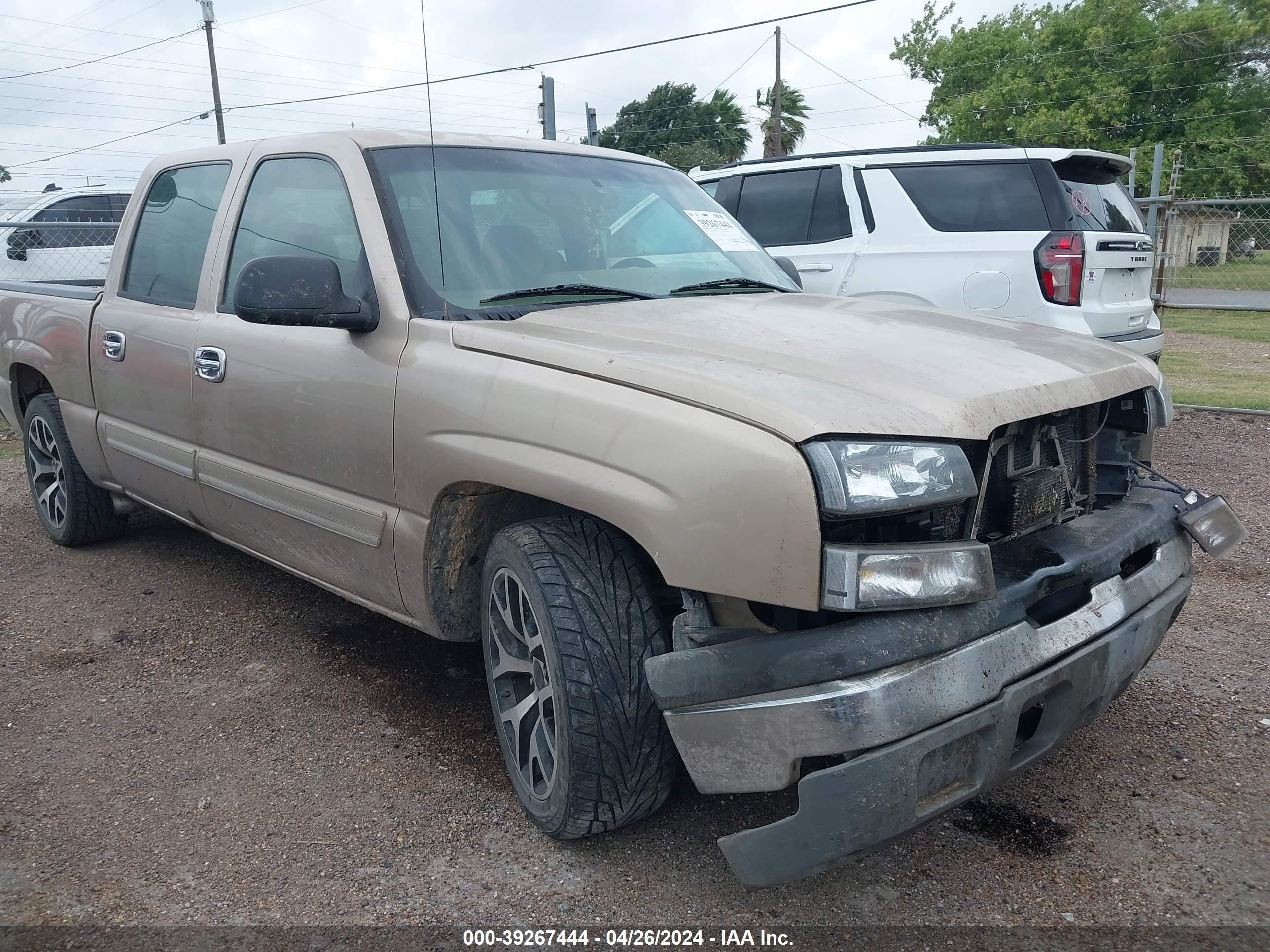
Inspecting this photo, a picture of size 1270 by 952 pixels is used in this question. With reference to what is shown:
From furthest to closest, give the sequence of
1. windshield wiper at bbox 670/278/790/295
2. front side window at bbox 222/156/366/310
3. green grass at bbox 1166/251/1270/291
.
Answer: green grass at bbox 1166/251/1270/291
windshield wiper at bbox 670/278/790/295
front side window at bbox 222/156/366/310

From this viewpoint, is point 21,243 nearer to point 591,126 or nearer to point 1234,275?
point 591,126

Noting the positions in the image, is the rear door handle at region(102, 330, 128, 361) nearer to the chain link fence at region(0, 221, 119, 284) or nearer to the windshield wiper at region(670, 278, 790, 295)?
the windshield wiper at region(670, 278, 790, 295)

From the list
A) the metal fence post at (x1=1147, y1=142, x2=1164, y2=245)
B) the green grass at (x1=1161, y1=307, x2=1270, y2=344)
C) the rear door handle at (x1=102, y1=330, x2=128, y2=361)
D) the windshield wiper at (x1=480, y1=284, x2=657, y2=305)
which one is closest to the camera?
the windshield wiper at (x1=480, y1=284, x2=657, y2=305)

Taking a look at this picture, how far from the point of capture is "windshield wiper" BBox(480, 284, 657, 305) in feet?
9.62

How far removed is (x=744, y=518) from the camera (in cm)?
199

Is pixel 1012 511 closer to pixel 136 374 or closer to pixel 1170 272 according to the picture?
pixel 136 374

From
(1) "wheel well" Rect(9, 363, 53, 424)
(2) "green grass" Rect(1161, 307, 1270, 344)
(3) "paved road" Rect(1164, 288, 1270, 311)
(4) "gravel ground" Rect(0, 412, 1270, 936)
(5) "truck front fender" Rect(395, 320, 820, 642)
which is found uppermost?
(5) "truck front fender" Rect(395, 320, 820, 642)

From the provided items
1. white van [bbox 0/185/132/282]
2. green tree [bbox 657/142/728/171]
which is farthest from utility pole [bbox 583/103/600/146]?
green tree [bbox 657/142/728/171]

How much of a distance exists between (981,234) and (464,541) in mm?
4912

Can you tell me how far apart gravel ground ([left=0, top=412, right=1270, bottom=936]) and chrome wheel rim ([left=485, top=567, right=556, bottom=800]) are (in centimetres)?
20

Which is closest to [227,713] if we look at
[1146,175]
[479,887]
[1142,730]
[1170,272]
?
[479,887]

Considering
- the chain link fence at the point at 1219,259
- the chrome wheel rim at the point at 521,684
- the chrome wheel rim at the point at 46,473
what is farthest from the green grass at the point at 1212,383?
the chrome wheel rim at the point at 46,473

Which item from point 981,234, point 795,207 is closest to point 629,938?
point 981,234

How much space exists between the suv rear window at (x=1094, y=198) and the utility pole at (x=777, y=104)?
28.2 m
